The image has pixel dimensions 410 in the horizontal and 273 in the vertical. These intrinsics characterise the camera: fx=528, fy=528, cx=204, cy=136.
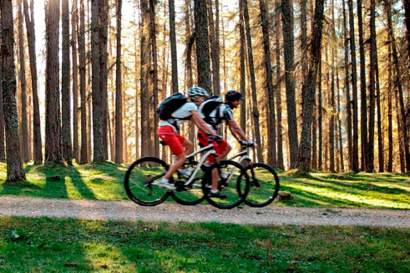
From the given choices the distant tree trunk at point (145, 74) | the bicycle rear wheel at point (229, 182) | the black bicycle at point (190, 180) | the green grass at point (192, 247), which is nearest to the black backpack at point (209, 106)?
the black bicycle at point (190, 180)

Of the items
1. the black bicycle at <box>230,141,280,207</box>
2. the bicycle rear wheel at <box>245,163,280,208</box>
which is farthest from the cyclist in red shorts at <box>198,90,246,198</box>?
the bicycle rear wheel at <box>245,163,280,208</box>

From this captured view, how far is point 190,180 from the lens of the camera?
9859mm

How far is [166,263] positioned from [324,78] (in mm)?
29256

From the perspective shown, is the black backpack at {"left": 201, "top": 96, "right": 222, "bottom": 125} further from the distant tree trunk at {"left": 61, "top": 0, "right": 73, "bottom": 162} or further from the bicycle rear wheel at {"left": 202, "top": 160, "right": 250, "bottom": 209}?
the distant tree trunk at {"left": 61, "top": 0, "right": 73, "bottom": 162}

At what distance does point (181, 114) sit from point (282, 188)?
755cm

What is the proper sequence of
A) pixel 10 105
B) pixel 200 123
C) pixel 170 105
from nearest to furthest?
pixel 170 105, pixel 200 123, pixel 10 105

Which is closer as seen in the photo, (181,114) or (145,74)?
(181,114)

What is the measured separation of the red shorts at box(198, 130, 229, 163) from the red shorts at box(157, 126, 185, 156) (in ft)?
2.17

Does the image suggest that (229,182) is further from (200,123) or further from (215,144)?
(200,123)

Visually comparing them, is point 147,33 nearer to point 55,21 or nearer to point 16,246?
point 55,21

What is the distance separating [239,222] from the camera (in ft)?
34.1

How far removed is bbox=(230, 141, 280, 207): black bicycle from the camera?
10.4m

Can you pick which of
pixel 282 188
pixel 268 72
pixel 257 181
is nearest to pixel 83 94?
pixel 268 72

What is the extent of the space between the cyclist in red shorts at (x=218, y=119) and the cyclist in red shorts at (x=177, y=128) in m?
0.20
